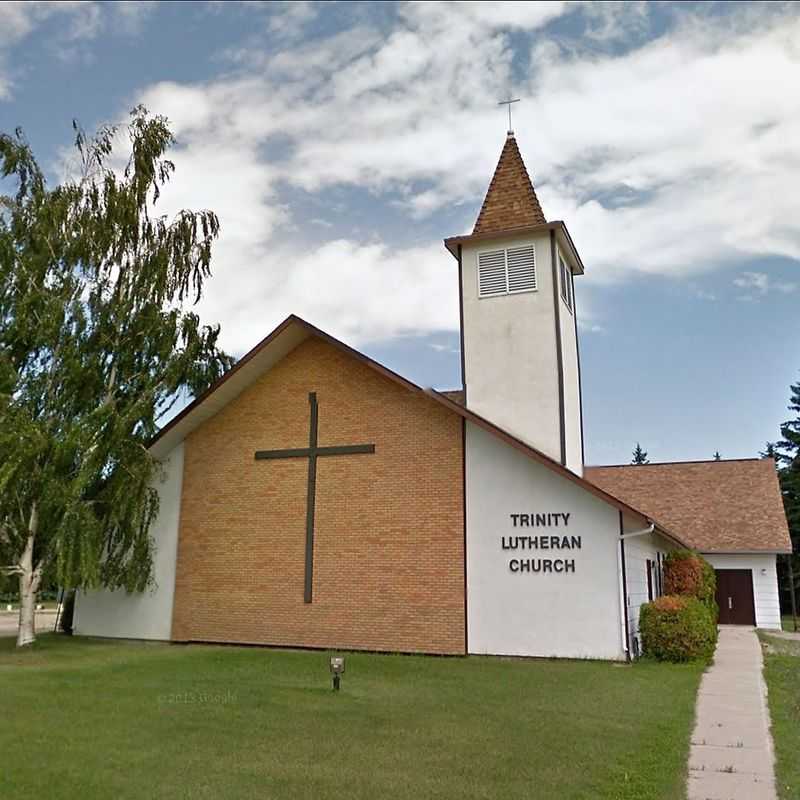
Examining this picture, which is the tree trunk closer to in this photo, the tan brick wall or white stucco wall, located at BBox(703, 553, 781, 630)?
the tan brick wall

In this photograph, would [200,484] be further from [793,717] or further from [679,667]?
[793,717]

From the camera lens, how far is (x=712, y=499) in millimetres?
28172

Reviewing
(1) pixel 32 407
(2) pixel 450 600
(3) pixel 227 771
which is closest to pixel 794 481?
(2) pixel 450 600

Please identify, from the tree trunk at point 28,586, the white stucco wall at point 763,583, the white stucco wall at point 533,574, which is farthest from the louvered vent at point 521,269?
the white stucco wall at point 763,583

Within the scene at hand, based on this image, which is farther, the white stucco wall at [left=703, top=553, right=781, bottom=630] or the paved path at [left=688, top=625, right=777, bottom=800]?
the white stucco wall at [left=703, top=553, right=781, bottom=630]

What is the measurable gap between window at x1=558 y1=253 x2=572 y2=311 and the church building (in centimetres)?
12

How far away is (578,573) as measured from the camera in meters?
14.4

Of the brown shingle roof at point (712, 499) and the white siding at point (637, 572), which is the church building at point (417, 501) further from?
the brown shingle roof at point (712, 499)

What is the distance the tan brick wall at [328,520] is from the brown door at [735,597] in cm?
1432

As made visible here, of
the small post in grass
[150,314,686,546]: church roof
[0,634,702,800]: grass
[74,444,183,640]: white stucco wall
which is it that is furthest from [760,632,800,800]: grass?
[74,444,183,640]: white stucco wall

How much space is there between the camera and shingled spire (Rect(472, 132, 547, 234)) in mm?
18203

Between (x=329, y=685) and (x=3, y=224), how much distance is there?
37.9 ft

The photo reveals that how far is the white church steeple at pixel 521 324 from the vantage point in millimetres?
17141

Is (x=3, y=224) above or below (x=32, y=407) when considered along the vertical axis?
above
